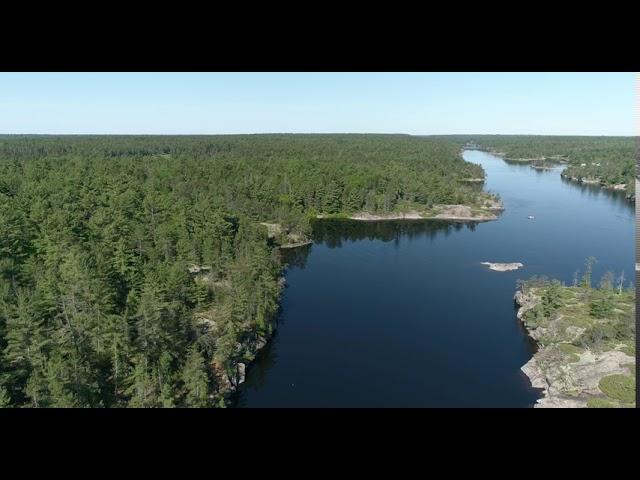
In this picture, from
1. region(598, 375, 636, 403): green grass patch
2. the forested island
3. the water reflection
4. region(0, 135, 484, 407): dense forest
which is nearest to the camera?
region(0, 135, 484, 407): dense forest

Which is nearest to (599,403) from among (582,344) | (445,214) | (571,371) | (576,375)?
(576,375)

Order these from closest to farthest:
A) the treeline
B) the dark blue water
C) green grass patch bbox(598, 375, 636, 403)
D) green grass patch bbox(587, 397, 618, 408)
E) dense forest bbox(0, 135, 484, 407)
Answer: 1. dense forest bbox(0, 135, 484, 407)
2. green grass patch bbox(587, 397, 618, 408)
3. green grass patch bbox(598, 375, 636, 403)
4. the dark blue water
5. the treeline

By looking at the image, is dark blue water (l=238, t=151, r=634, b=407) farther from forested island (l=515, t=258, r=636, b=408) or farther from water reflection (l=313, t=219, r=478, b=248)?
forested island (l=515, t=258, r=636, b=408)

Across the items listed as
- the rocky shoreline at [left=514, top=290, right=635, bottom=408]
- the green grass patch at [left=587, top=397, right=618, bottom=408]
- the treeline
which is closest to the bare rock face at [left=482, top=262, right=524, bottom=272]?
the treeline

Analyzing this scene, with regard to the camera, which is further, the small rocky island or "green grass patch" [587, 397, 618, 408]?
the small rocky island

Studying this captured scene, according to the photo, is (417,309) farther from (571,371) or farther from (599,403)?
(599,403)

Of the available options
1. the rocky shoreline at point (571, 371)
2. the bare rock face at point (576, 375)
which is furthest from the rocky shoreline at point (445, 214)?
the bare rock face at point (576, 375)

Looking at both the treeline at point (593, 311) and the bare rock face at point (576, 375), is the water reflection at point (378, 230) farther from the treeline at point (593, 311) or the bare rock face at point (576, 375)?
the bare rock face at point (576, 375)
